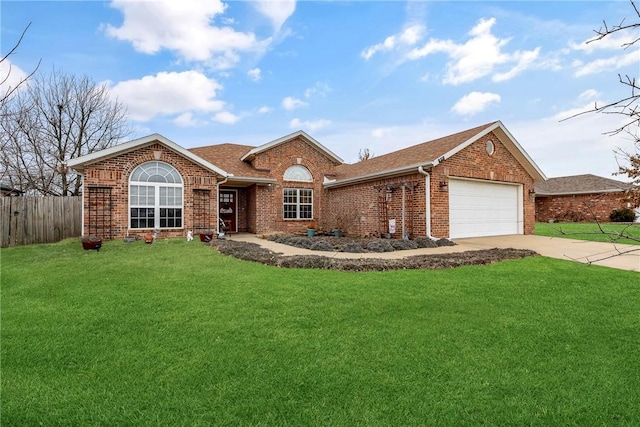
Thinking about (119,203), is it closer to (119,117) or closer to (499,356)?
(499,356)

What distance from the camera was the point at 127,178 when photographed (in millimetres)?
12281

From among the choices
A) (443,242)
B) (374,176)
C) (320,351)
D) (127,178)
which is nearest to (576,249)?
(443,242)

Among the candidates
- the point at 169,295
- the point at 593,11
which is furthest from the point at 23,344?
the point at 593,11

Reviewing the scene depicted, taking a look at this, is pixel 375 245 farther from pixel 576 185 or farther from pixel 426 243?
pixel 576 185

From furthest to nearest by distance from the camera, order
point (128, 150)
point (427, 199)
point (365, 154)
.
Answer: point (365, 154) < point (128, 150) < point (427, 199)

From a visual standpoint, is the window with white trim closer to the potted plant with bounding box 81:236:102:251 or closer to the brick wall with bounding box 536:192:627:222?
the potted plant with bounding box 81:236:102:251

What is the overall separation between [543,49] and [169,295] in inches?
239

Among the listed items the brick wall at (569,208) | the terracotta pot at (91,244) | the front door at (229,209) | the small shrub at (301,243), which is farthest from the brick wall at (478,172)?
the brick wall at (569,208)

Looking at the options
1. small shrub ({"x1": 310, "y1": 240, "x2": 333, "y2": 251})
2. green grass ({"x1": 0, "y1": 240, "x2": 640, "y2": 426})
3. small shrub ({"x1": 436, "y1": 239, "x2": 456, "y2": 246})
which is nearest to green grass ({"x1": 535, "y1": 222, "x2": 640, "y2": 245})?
green grass ({"x1": 0, "y1": 240, "x2": 640, "y2": 426})

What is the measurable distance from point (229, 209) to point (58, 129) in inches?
548

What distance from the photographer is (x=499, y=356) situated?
3389 millimetres

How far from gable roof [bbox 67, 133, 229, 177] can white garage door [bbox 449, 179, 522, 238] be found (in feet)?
32.0

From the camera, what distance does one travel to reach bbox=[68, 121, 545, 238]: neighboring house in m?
12.1

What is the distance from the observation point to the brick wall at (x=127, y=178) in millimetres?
11781
